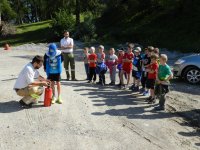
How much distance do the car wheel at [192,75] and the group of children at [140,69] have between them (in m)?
2.69

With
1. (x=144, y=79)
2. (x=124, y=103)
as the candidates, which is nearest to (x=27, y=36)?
(x=144, y=79)

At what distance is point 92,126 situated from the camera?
8797mm

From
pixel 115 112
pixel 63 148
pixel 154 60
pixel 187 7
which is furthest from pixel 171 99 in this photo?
pixel 187 7

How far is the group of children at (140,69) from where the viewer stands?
1030 cm

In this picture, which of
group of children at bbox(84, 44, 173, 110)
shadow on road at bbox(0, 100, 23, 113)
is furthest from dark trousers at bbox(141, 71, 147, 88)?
shadow on road at bbox(0, 100, 23, 113)

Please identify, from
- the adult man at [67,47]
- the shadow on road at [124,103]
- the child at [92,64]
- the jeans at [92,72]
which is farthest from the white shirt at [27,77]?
the adult man at [67,47]

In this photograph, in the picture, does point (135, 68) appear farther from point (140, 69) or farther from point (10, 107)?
point (10, 107)

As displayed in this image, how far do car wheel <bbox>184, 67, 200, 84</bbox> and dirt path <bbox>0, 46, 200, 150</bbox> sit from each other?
12.2ft

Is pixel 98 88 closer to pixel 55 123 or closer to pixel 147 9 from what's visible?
pixel 55 123

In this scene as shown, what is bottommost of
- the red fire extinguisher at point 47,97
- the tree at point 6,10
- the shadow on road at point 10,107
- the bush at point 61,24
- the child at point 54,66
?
the shadow on road at point 10,107

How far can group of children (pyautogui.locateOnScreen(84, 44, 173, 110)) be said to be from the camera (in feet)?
33.8

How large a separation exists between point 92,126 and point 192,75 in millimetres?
6885

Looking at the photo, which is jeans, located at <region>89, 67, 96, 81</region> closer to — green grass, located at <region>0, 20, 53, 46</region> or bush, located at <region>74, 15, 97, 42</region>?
bush, located at <region>74, 15, 97, 42</region>

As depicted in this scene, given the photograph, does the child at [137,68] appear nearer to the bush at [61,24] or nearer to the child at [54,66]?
the child at [54,66]
